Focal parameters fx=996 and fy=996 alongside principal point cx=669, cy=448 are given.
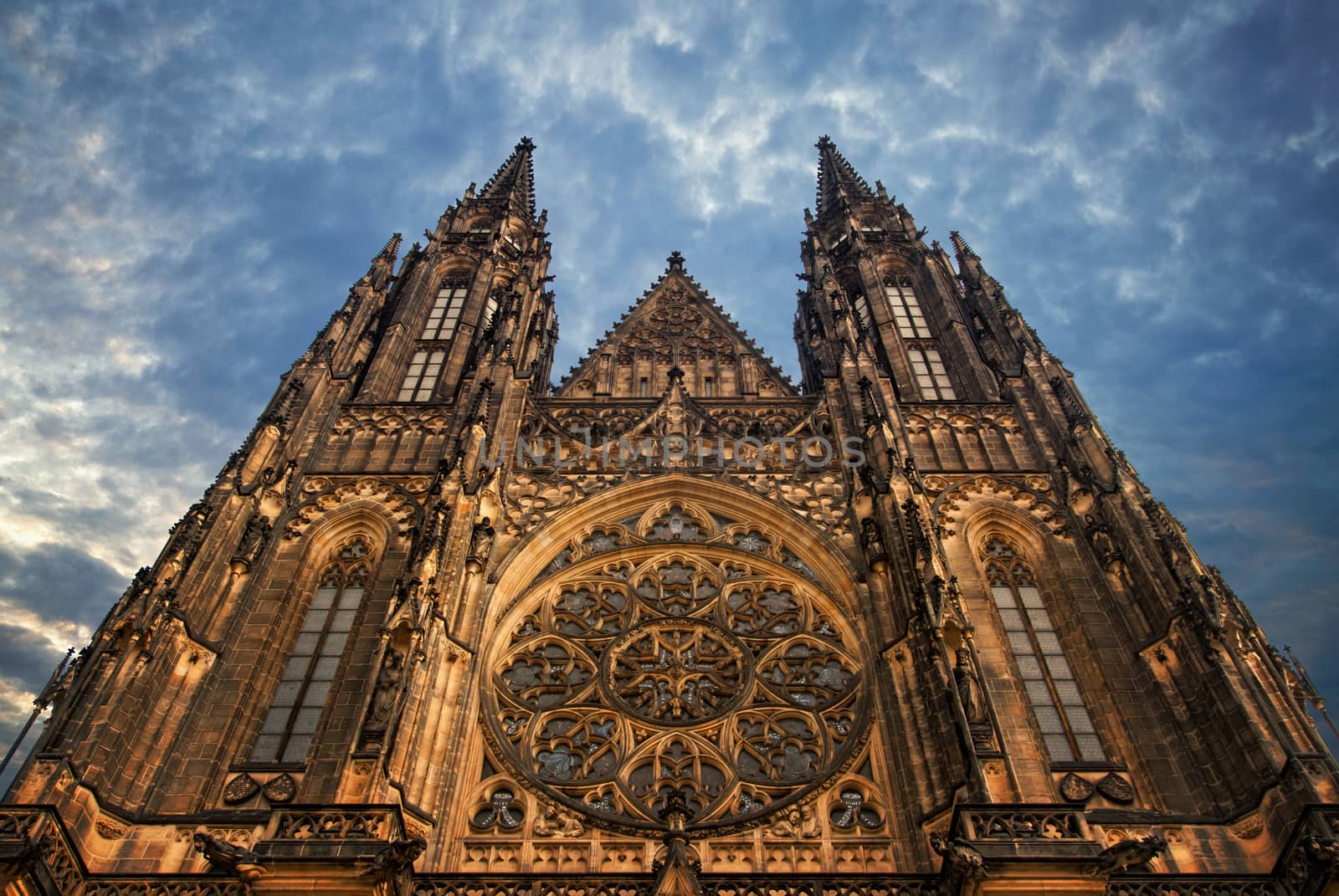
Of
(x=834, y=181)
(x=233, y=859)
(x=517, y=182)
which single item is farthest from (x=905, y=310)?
(x=233, y=859)

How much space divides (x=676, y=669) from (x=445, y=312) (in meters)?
13.3

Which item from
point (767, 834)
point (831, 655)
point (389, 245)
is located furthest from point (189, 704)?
point (389, 245)

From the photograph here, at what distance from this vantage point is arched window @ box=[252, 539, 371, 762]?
44.2 feet

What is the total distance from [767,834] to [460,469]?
770cm

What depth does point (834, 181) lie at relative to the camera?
33094 mm

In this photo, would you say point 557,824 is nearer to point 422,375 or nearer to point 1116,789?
point 1116,789

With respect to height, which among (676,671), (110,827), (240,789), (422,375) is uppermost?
(422,375)

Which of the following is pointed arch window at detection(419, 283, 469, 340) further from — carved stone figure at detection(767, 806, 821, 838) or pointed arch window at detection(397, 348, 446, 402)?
carved stone figure at detection(767, 806, 821, 838)

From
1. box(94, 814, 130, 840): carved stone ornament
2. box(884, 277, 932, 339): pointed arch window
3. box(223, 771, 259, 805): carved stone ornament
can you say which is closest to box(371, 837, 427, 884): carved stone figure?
box(223, 771, 259, 805): carved stone ornament

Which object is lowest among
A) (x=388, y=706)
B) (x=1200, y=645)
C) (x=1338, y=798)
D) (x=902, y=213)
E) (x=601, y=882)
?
(x=601, y=882)

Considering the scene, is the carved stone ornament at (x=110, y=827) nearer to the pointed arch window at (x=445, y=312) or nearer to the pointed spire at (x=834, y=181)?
the pointed arch window at (x=445, y=312)

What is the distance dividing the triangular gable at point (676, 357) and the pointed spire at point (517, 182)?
856 centimetres

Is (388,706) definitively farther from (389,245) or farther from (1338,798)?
(389,245)

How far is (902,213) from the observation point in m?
28.6
